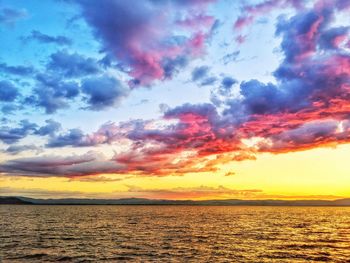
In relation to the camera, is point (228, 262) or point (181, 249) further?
point (181, 249)

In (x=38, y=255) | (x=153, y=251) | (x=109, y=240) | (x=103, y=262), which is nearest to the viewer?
(x=103, y=262)

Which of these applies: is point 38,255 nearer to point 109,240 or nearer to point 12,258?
point 12,258

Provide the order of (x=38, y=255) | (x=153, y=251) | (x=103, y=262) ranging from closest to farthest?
(x=103, y=262) < (x=38, y=255) < (x=153, y=251)

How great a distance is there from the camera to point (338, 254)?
159ft

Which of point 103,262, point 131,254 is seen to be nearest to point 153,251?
point 131,254

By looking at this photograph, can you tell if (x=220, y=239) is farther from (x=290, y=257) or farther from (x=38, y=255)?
(x=38, y=255)

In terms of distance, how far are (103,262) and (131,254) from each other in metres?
5.50

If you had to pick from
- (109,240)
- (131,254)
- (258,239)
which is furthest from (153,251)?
(258,239)

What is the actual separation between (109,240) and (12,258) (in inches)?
757

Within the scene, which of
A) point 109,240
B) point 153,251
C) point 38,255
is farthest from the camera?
point 109,240

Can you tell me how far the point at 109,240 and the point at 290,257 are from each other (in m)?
28.6

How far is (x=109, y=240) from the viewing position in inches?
2338

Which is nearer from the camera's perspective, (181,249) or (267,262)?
(267,262)

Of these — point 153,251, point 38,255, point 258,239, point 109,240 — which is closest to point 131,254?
point 153,251
